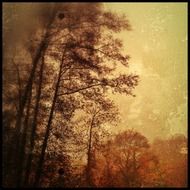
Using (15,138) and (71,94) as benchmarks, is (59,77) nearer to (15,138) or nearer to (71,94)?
(71,94)

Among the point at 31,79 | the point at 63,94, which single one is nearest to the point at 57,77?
the point at 63,94

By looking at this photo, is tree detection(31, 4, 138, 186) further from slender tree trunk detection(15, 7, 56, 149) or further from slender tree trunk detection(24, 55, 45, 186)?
slender tree trunk detection(24, 55, 45, 186)

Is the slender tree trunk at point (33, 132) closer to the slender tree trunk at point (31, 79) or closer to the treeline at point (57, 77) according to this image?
the treeline at point (57, 77)

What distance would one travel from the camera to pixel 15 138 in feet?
26.3

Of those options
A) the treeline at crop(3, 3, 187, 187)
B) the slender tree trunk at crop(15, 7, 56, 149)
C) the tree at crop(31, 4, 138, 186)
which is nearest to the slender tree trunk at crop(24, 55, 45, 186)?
the treeline at crop(3, 3, 187, 187)

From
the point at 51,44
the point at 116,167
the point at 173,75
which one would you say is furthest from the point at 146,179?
the point at 51,44

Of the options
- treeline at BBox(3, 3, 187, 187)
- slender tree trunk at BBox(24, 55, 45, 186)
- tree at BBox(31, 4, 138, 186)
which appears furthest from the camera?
tree at BBox(31, 4, 138, 186)

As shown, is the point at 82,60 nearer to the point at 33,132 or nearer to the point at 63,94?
the point at 63,94

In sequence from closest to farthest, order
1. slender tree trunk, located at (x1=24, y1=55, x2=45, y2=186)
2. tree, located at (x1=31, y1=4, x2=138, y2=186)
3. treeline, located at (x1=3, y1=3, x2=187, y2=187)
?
slender tree trunk, located at (x1=24, y1=55, x2=45, y2=186) < treeline, located at (x1=3, y1=3, x2=187, y2=187) < tree, located at (x1=31, y1=4, x2=138, y2=186)

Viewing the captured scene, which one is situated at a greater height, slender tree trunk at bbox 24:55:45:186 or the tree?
the tree

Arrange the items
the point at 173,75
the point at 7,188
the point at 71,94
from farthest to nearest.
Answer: the point at 173,75, the point at 71,94, the point at 7,188

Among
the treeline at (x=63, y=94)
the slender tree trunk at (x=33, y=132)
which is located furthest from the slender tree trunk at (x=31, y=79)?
the slender tree trunk at (x=33, y=132)

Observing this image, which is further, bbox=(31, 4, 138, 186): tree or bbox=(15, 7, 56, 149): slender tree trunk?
bbox=(31, 4, 138, 186): tree

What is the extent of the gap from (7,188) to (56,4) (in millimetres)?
4269
